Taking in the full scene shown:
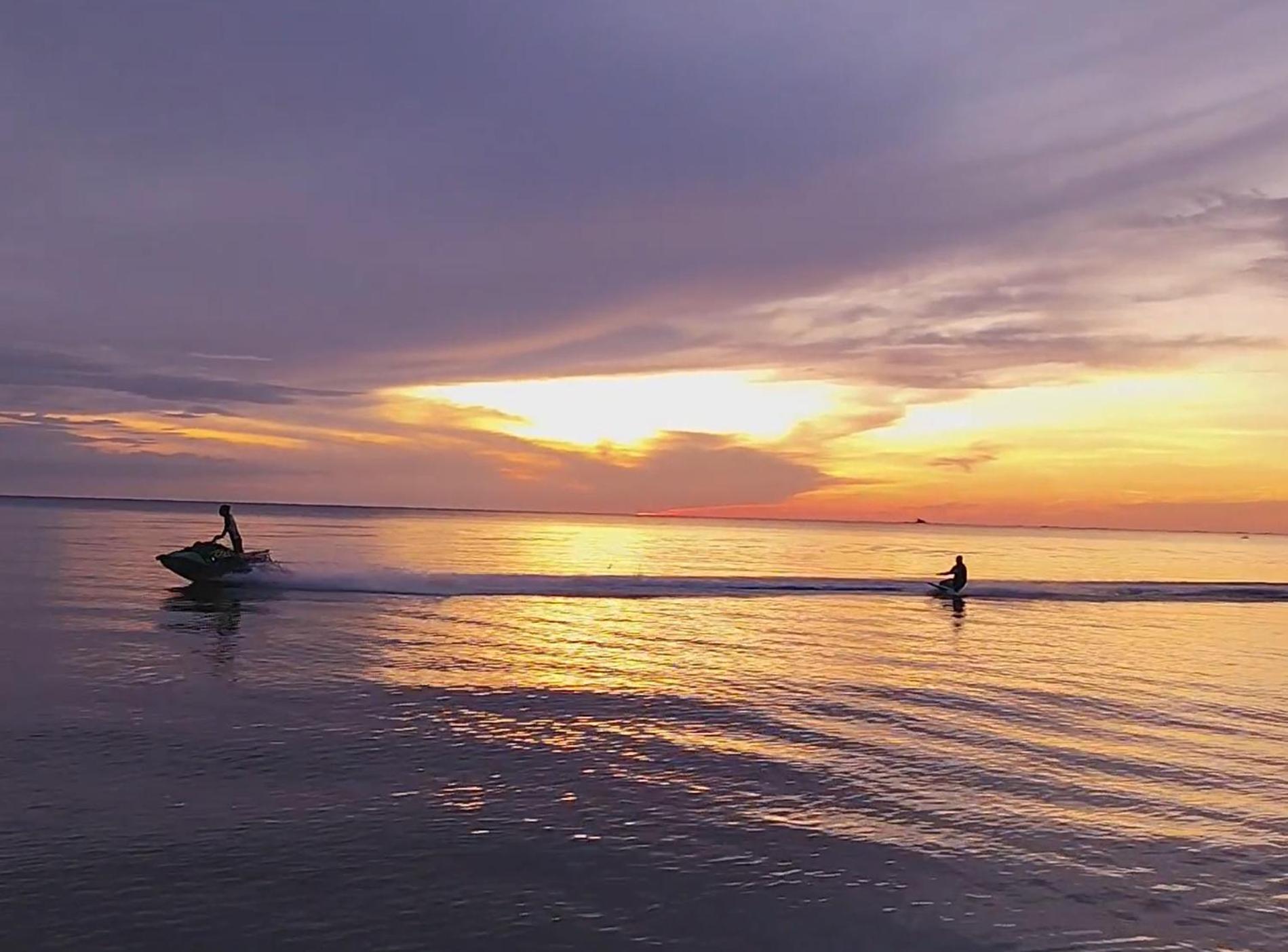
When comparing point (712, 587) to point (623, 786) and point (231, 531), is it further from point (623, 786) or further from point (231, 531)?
point (623, 786)

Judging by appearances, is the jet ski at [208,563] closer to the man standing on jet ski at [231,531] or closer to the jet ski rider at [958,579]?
the man standing on jet ski at [231,531]

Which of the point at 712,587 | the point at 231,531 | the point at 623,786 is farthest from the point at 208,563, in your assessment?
the point at 623,786

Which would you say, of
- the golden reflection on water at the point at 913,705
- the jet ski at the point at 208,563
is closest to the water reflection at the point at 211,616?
the jet ski at the point at 208,563

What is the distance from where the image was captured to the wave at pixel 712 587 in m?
45.0

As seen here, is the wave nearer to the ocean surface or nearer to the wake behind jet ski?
the wake behind jet ski

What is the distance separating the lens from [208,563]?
39.9 m

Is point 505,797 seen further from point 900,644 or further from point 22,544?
point 22,544

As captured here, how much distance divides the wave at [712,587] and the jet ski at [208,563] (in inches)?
35.3

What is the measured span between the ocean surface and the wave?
29.9ft

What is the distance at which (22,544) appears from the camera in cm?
7000

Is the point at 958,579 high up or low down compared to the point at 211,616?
up

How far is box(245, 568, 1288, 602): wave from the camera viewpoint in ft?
148

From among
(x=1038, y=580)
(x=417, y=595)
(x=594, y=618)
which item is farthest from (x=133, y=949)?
(x=1038, y=580)

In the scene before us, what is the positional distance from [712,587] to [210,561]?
24839 millimetres
